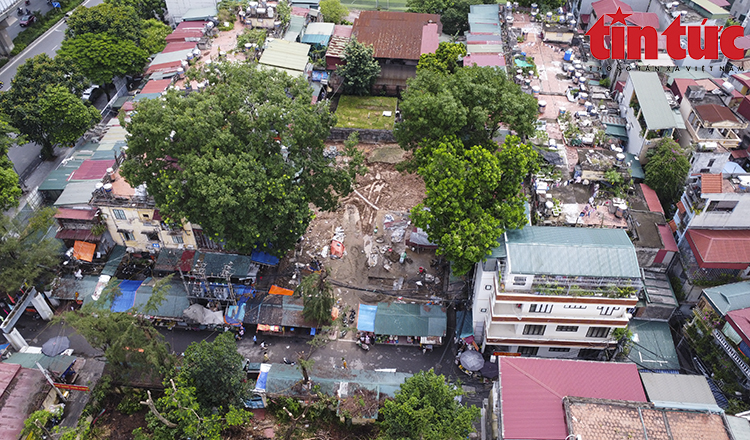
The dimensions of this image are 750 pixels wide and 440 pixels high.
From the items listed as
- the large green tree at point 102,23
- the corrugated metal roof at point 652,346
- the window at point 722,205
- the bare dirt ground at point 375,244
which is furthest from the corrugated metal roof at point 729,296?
the large green tree at point 102,23

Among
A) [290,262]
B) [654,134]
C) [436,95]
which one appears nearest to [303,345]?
[290,262]

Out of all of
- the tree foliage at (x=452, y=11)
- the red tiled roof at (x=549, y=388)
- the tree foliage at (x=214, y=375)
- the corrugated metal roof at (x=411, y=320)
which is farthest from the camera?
the tree foliage at (x=452, y=11)

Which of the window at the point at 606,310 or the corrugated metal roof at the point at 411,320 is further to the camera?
the corrugated metal roof at the point at 411,320

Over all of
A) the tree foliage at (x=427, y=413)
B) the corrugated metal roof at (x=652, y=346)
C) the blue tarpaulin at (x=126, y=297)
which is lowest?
the corrugated metal roof at (x=652, y=346)

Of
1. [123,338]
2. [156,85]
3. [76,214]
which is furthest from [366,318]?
[156,85]

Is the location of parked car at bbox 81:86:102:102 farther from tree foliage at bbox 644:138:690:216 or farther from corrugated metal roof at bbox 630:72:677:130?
tree foliage at bbox 644:138:690:216

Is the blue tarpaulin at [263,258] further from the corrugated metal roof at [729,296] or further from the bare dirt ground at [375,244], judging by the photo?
the corrugated metal roof at [729,296]

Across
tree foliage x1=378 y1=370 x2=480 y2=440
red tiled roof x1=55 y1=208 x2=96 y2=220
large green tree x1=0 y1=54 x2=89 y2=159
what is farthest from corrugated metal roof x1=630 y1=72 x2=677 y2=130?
large green tree x1=0 y1=54 x2=89 y2=159

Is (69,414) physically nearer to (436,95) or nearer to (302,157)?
(302,157)

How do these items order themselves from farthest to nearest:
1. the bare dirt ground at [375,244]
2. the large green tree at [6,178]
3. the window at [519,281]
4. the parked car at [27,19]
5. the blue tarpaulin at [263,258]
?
the parked car at [27,19] < the bare dirt ground at [375,244] < the large green tree at [6,178] < the blue tarpaulin at [263,258] < the window at [519,281]
